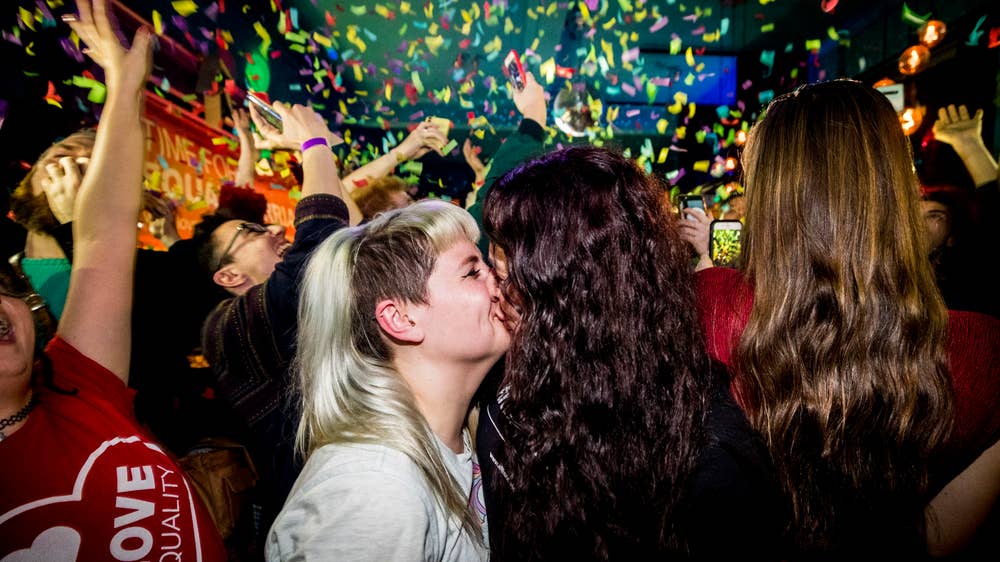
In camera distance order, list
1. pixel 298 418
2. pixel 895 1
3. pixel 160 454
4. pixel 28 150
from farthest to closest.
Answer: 1. pixel 895 1
2. pixel 28 150
3. pixel 298 418
4. pixel 160 454

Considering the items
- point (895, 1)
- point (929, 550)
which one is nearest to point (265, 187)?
point (929, 550)

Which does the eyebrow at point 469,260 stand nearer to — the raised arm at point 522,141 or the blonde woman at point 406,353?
the blonde woman at point 406,353

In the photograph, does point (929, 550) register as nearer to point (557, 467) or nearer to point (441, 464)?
point (557, 467)

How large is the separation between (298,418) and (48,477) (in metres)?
0.56

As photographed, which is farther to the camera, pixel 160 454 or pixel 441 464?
pixel 160 454

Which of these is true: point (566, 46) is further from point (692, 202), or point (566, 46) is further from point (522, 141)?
point (522, 141)

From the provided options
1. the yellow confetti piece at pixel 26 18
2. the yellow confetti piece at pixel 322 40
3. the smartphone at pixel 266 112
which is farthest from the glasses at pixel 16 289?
the yellow confetti piece at pixel 322 40

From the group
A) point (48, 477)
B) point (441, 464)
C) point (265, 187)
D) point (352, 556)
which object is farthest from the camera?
point (265, 187)

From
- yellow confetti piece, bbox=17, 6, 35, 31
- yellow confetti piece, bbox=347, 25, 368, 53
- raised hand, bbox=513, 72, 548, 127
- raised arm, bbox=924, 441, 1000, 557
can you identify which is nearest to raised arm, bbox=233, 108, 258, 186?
yellow confetti piece, bbox=17, 6, 35, 31

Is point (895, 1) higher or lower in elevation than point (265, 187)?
higher

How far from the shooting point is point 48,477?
1.06 metres

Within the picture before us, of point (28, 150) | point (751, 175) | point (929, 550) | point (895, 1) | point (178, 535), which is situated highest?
point (895, 1)

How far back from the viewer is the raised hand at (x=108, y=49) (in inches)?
60.1

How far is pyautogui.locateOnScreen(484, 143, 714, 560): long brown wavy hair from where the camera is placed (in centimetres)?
93
